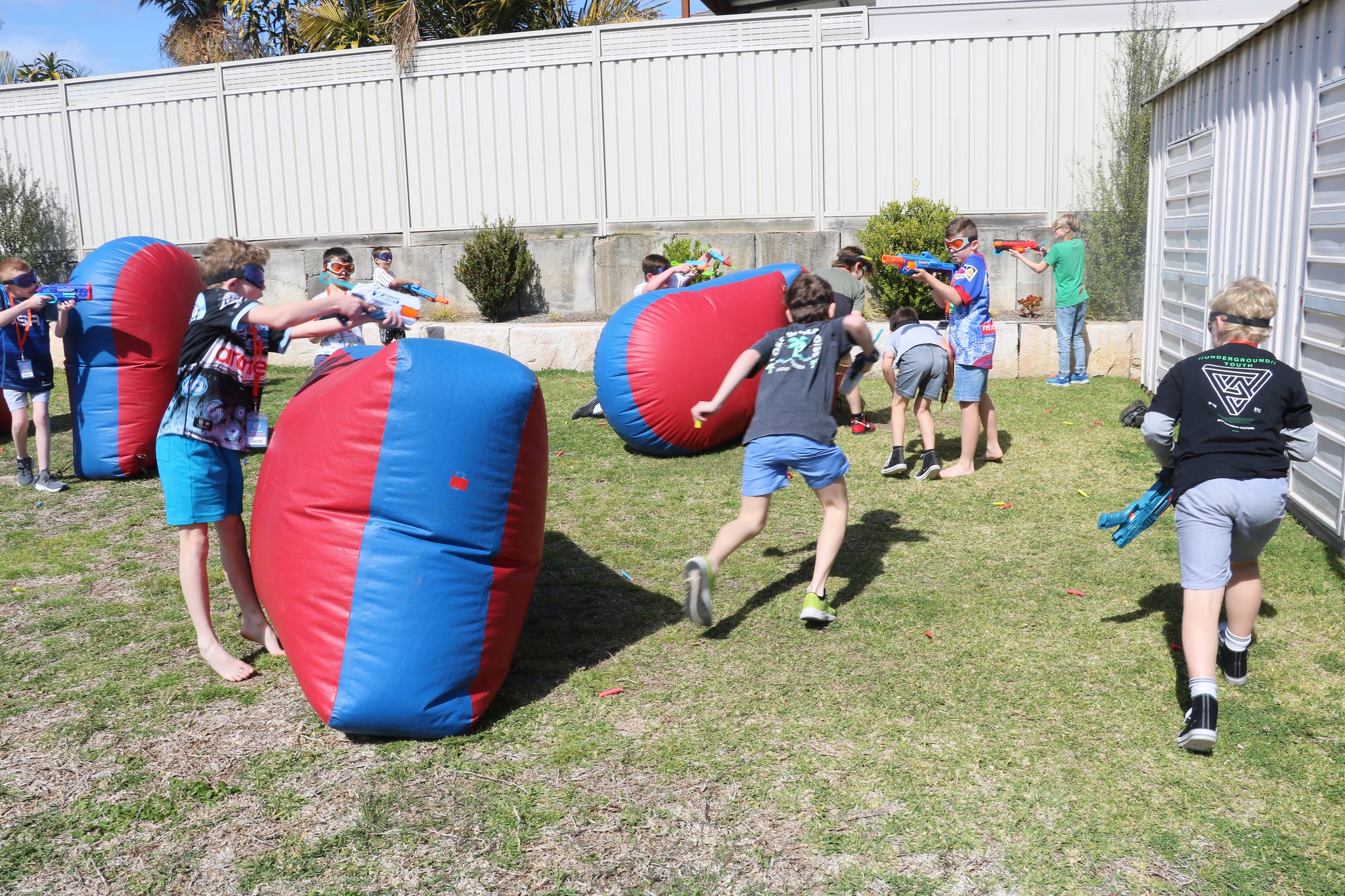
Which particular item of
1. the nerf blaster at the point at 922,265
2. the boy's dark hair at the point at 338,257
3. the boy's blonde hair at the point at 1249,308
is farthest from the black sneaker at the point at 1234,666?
the boy's dark hair at the point at 338,257

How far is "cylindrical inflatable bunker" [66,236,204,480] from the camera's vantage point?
27.1 ft

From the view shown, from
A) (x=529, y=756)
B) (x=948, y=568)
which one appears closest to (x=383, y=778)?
(x=529, y=756)

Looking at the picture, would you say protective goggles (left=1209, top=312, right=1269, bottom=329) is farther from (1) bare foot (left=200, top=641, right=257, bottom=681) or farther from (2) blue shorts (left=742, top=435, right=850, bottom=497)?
(1) bare foot (left=200, top=641, right=257, bottom=681)

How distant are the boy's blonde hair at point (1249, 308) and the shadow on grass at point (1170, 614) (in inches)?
55.2

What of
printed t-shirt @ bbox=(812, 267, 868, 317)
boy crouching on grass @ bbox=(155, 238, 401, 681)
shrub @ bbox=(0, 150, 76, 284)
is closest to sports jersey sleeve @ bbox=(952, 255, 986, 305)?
printed t-shirt @ bbox=(812, 267, 868, 317)

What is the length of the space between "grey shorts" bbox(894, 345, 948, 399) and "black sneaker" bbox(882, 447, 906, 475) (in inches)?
17.7

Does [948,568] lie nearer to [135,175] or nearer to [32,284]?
[32,284]

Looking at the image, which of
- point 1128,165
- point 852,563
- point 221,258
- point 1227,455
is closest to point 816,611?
point 852,563

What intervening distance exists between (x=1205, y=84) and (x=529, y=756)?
846 cm

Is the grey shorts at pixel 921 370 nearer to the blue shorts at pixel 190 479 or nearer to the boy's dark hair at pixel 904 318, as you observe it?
the boy's dark hair at pixel 904 318

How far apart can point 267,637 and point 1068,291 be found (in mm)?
9382

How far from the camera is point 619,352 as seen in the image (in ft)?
27.3

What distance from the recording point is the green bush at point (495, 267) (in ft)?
46.9

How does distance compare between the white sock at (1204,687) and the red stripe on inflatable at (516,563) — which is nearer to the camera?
the white sock at (1204,687)
